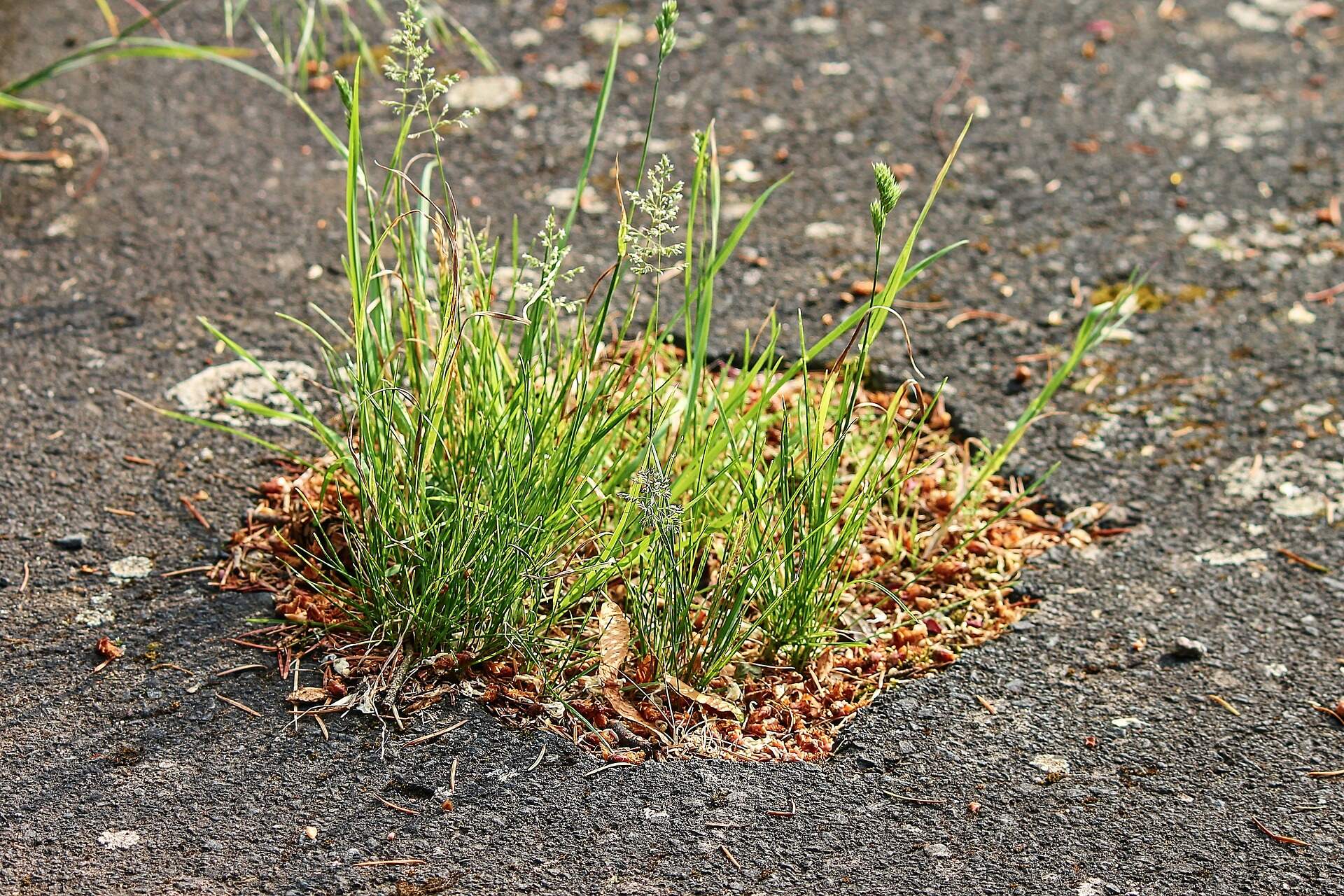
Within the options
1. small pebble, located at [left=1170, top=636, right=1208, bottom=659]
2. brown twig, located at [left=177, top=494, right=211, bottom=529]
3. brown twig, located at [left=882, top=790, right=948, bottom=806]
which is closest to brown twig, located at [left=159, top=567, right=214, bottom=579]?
brown twig, located at [left=177, top=494, right=211, bottom=529]

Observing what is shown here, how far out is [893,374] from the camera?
2740 mm

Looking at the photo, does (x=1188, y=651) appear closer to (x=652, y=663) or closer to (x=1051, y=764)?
(x=1051, y=764)

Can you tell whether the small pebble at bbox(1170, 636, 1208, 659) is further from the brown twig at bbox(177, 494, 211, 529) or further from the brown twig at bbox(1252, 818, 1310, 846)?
the brown twig at bbox(177, 494, 211, 529)

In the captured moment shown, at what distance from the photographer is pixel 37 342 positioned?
2.66 metres

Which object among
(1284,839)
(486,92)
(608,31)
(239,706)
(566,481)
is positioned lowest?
(1284,839)

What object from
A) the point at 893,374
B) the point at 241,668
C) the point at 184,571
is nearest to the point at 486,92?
the point at 893,374

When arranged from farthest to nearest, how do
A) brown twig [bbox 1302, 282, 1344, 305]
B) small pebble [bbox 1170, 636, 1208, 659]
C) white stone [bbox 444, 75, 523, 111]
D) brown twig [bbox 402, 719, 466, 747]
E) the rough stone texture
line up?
white stone [bbox 444, 75, 523, 111]
brown twig [bbox 1302, 282, 1344, 305]
small pebble [bbox 1170, 636, 1208, 659]
brown twig [bbox 402, 719, 466, 747]
the rough stone texture

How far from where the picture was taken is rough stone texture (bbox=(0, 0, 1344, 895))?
1759mm

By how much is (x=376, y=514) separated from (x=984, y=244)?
195 centimetres

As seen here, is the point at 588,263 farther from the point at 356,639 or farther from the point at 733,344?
the point at 356,639

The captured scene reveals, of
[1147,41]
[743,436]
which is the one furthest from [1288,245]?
[743,436]

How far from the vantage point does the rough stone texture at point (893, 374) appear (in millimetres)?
1759

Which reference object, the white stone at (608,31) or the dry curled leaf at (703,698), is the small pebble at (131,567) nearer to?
the dry curled leaf at (703,698)

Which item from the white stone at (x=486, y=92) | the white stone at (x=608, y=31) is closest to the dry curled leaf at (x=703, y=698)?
the white stone at (x=486, y=92)
